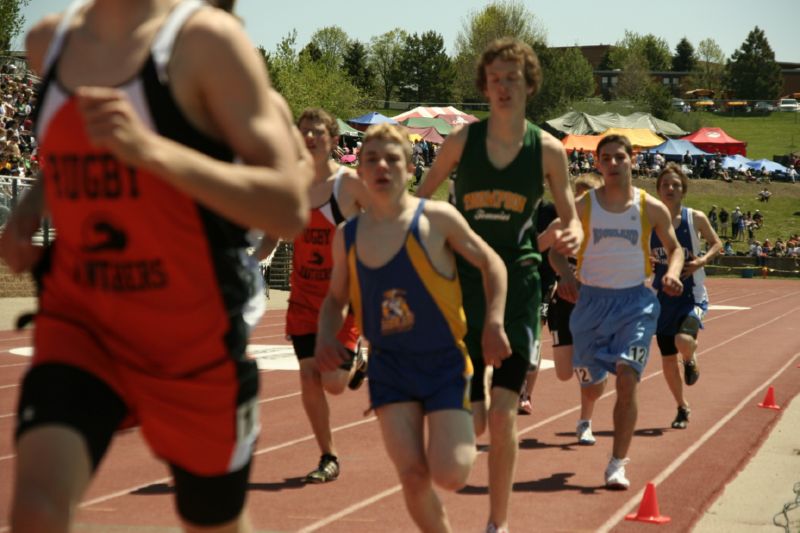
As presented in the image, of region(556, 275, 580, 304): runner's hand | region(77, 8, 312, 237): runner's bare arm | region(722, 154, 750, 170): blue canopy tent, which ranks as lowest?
region(722, 154, 750, 170): blue canopy tent

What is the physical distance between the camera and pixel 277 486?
805cm

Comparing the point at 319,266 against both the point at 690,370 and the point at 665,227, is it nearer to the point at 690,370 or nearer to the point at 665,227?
the point at 665,227

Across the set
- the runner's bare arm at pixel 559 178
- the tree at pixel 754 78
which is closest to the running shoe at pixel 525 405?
the runner's bare arm at pixel 559 178

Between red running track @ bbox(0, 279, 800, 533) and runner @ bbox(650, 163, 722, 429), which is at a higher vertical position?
runner @ bbox(650, 163, 722, 429)

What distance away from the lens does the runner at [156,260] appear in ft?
10.1

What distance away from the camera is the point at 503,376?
21.0ft

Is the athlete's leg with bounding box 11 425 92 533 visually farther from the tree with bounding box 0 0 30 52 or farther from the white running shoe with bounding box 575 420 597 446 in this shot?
the tree with bounding box 0 0 30 52

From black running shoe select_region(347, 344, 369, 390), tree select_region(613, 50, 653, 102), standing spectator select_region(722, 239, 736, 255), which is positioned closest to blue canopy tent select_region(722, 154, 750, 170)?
standing spectator select_region(722, 239, 736, 255)

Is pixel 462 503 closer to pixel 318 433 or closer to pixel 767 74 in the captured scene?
pixel 318 433

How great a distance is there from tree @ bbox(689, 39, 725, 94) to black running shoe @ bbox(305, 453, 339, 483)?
496 ft

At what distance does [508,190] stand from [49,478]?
12.4 ft

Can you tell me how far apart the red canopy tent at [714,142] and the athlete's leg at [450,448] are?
6636 cm

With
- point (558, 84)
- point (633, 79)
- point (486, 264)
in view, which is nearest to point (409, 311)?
point (486, 264)

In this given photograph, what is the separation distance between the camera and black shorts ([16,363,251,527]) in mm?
3188
